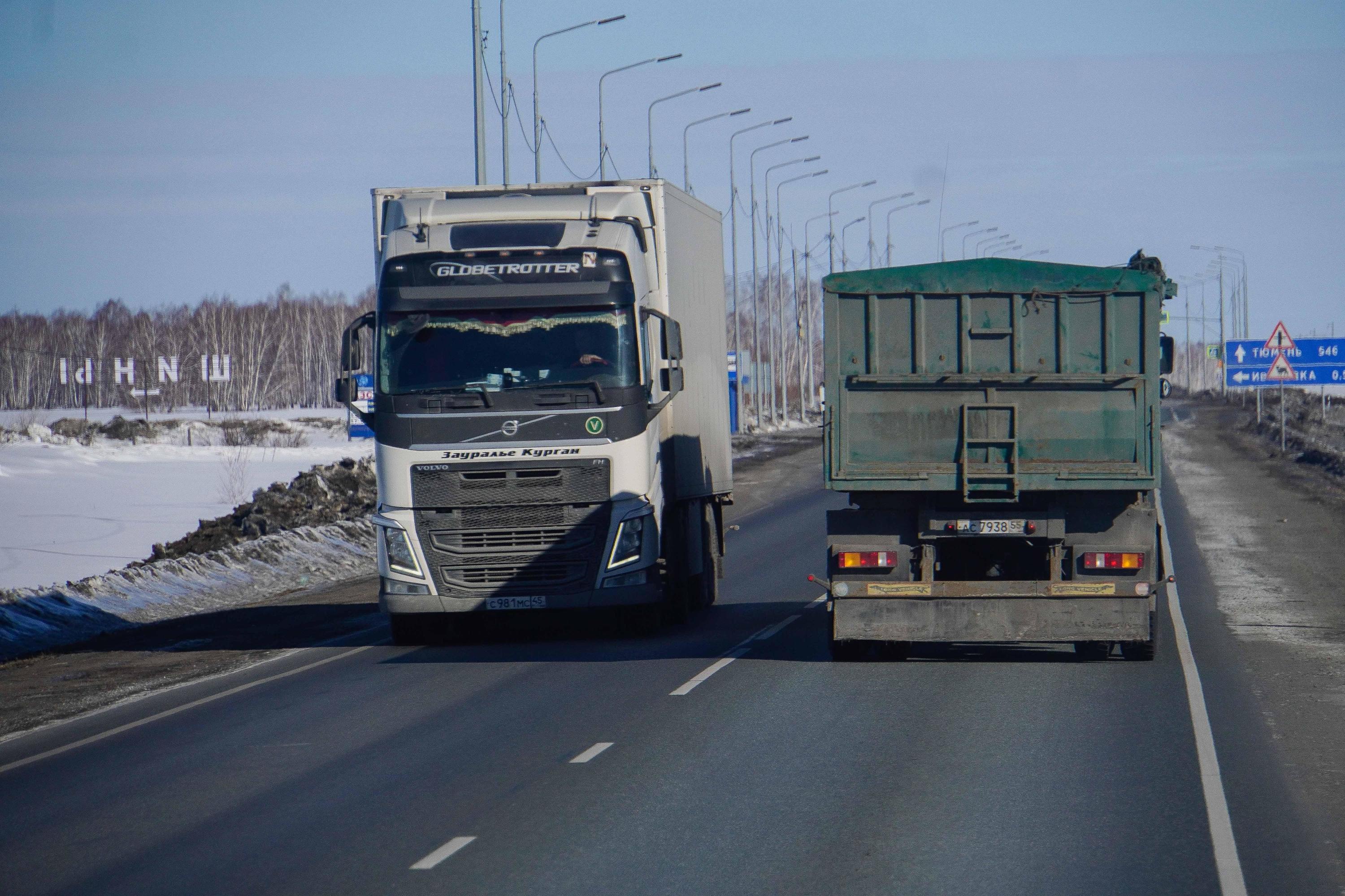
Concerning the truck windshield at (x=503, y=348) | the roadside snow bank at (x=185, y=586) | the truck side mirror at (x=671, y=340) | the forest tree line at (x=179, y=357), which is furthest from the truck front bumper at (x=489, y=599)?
the forest tree line at (x=179, y=357)

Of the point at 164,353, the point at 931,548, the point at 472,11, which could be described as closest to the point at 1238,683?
the point at 931,548

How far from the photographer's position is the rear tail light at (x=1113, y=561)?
12.3m

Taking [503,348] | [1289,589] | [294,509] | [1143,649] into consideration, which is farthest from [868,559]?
[294,509]

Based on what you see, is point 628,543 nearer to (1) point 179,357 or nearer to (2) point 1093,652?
(2) point 1093,652

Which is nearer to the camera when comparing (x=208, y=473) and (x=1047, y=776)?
(x=1047, y=776)

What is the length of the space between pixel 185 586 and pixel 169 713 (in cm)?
1027

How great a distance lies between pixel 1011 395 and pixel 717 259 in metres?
7.64

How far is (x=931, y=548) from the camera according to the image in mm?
12586

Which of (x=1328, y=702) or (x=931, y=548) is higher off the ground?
(x=931, y=548)

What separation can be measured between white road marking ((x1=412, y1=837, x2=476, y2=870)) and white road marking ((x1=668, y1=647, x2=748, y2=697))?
4.31 m

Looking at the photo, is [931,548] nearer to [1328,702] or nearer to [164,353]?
[1328,702]

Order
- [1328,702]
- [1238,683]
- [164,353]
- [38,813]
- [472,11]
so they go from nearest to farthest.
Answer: [38,813], [1328,702], [1238,683], [472,11], [164,353]

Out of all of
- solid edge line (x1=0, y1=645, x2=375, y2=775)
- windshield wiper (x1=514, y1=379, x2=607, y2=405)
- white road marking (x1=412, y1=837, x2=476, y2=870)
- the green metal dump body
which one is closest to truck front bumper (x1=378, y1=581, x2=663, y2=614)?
solid edge line (x1=0, y1=645, x2=375, y2=775)

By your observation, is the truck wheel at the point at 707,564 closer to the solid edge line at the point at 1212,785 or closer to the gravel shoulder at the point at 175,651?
the gravel shoulder at the point at 175,651
